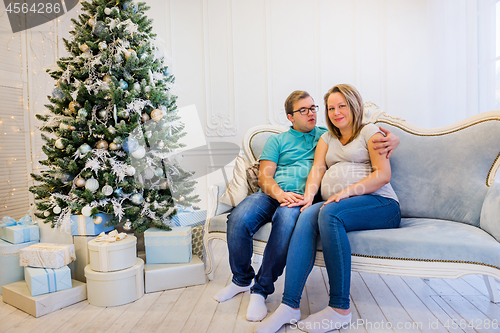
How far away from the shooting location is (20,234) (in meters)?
1.91

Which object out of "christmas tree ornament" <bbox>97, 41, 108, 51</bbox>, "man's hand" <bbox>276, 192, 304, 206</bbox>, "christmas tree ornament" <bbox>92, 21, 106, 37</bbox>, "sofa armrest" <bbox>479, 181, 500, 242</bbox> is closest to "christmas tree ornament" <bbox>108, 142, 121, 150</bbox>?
"christmas tree ornament" <bbox>97, 41, 108, 51</bbox>

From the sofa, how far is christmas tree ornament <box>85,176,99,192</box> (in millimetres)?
668

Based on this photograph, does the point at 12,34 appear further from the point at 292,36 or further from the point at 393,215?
the point at 393,215

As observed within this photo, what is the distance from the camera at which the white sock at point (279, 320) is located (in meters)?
1.40

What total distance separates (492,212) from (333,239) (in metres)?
0.72

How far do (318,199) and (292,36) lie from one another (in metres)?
2.01

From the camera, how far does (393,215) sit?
5.27 ft

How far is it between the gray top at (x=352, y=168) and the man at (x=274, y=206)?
9 cm

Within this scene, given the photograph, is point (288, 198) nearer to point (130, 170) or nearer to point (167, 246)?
point (167, 246)

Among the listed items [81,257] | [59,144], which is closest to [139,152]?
[59,144]

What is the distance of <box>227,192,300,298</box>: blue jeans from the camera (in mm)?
1549

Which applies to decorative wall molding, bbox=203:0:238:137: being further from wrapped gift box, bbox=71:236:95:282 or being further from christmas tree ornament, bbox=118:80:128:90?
wrapped gift box, bbox=71:236:95:282

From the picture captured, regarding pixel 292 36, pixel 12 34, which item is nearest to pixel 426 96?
pixel 292 36

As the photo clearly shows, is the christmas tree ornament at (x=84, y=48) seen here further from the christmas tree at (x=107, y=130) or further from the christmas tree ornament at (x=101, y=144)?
the christmas tree ornament at (x=101, y=144)
